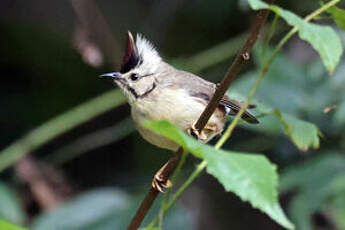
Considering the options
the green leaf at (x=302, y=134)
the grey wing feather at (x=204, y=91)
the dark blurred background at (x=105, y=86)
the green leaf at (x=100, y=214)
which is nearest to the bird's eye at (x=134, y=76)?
the grey wing feather at (x=204, y=91)

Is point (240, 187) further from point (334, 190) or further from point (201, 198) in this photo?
point (201, 198)

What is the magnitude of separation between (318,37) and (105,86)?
11.8 feet

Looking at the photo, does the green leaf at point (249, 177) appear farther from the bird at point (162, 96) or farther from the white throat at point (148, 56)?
the white throat at point (148, 56)

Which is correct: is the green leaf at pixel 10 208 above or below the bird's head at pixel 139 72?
below

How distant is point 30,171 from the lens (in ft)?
14.3

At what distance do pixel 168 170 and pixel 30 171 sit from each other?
8.73ft

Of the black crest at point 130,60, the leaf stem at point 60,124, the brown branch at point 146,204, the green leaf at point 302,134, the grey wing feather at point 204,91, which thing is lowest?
the leaf stem at point 60,124

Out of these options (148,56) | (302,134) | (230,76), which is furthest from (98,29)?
(230,76)

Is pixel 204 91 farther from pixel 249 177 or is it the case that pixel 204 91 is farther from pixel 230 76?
pixel 249 177

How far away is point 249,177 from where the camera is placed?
1.32 m

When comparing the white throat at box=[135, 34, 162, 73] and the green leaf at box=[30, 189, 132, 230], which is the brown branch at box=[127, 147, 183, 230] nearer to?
the white throat at box=[135, 34, 162, 73]

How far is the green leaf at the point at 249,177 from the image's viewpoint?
1.31 m

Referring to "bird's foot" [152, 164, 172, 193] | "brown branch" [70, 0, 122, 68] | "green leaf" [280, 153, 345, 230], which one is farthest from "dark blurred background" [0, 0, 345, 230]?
"bird's foot" [152, 164, 172, 193]

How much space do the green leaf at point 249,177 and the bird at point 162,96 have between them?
1328mm
